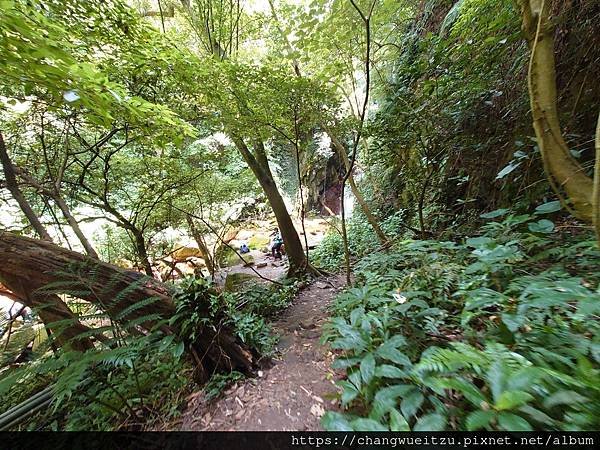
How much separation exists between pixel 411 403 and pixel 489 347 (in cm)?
51

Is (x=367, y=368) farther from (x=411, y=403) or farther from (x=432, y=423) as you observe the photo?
(x=432, y=423)

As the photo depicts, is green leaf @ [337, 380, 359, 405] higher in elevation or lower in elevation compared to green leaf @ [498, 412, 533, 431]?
lower

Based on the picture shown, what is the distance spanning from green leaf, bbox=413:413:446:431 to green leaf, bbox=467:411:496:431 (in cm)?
11

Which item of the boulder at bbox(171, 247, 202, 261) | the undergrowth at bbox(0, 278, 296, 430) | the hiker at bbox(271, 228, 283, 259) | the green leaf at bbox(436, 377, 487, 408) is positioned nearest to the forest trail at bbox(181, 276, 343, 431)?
the undergrowth at bbox(0, 278, 296, 430)

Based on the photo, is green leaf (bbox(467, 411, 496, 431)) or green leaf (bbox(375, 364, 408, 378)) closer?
green leaf (bbox(467, 411, 496, 431))

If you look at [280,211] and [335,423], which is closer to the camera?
[335,423]

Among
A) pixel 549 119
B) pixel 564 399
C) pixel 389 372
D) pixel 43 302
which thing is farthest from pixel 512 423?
pixel 43 302

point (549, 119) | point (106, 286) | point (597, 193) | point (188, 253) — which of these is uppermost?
point (549, 119)

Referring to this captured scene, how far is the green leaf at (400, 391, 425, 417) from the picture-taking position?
3.90 ft

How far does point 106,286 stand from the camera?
7.27ft

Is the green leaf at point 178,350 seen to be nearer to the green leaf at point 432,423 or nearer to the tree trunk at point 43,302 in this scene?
the tree trunk at point 43,302

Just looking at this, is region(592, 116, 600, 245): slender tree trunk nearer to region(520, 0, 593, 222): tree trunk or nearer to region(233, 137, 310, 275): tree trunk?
region(520, 0, 593, 222): tree trunk

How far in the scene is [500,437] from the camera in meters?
1.07

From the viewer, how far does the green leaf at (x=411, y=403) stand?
1.19m
